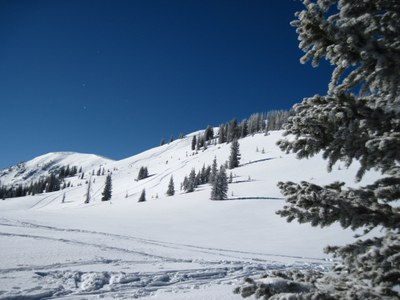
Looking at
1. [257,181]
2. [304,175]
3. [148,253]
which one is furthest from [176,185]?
[148,253]

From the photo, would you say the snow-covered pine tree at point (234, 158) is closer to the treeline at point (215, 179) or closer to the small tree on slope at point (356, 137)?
the treeline at point (215, 179)

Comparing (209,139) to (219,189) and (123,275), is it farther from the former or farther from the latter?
(123,275)

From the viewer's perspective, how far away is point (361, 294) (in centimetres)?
275

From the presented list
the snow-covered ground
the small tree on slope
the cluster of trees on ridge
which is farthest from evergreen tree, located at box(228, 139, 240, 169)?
the small tree on slope

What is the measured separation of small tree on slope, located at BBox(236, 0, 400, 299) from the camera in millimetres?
2691

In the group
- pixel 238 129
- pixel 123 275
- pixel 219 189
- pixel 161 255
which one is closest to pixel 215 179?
pixel 219 189

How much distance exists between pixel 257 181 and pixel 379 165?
201 feet

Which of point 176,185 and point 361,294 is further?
point 176,185

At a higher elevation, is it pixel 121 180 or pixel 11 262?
pixel 121 180

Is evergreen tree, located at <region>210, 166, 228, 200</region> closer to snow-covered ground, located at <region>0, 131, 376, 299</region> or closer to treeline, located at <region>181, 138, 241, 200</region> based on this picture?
treeline, located at <region>181, 138, 241, 200</region>

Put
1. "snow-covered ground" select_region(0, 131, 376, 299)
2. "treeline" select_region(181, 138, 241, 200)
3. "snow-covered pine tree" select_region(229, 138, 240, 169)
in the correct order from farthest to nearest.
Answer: "snow-covered pine tree" select_region(229, 138, 240, 169)
"treeline" select_region(181, 138, 241, 200)
"snow-covered ground" select_region(0, 131, 376, 299)

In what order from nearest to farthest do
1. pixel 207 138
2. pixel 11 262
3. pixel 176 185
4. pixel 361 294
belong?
pixel 361 294, pixel 11 262, pixel 176 185, pixel 207 138

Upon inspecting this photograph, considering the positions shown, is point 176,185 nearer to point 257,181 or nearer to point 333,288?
point 257,181

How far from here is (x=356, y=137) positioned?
3.07 m
